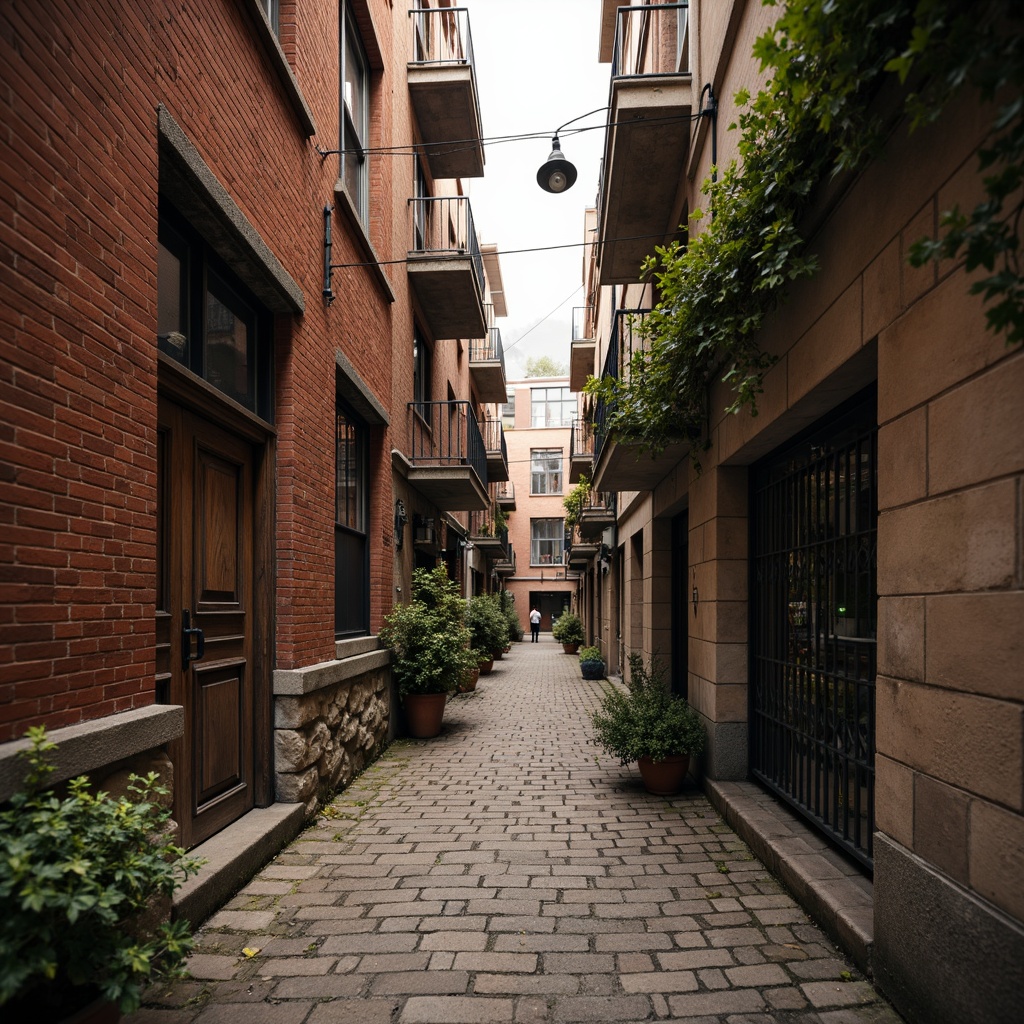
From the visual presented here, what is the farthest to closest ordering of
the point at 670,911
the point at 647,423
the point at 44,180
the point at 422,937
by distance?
the point at 647,423
the point at 670,911
the point at 422,937
the point at 44,180

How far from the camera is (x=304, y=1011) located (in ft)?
9.76

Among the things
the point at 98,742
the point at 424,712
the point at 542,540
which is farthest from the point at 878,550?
the point at 542,540

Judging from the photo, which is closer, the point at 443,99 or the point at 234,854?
the point at 234,854

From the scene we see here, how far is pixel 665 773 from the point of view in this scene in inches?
248

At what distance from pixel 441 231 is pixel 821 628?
11842mm

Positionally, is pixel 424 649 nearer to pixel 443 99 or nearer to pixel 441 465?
pixel 441 465

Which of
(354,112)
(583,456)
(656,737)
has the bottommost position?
(656,737)

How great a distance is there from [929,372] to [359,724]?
5.94 metres

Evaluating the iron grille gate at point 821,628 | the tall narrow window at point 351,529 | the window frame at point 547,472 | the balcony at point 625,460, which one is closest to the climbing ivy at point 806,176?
the iron grille gate at point 821,628

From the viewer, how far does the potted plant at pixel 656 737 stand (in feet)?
20.2

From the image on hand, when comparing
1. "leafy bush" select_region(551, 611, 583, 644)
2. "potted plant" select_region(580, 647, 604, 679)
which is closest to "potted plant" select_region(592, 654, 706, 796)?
"potted plant" select_region(580, 647, 604, 679)

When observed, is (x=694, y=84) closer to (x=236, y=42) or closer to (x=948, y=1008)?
(x=236, y=42)

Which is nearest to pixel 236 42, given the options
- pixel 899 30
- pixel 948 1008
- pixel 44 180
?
pixel 44 180

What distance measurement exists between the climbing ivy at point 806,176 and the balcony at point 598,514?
333 inches
